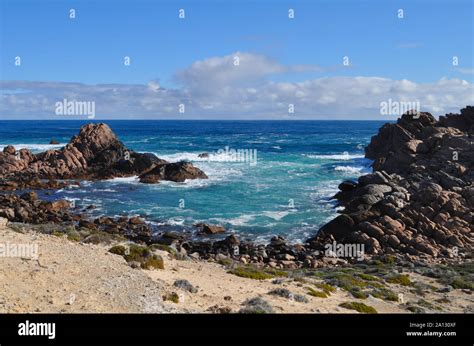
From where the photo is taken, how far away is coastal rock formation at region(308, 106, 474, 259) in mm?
33250

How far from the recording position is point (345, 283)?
23.2m

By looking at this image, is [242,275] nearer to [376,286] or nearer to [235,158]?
[376,286]

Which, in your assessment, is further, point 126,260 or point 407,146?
point 407,146

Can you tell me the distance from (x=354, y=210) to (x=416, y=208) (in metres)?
5.47

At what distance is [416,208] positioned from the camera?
37000 mm

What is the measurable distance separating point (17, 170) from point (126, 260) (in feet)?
161

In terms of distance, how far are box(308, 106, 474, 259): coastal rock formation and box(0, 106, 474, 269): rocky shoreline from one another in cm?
7

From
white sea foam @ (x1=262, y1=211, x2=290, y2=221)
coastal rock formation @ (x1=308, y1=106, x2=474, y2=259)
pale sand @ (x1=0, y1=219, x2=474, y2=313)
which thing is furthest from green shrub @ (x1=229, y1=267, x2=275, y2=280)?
white sea foam @ (x1=262, y1=211, x2=290, y2=221)

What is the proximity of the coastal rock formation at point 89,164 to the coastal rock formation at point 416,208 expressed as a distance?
88.1 feet

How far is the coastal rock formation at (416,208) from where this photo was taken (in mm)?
33250

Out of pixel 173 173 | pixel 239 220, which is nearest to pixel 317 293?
pixel 239 220

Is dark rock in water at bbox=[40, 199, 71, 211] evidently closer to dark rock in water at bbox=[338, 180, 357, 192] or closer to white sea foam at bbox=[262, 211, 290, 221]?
white sea foam at bbox=[262, 211, 290, 221]
